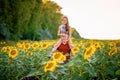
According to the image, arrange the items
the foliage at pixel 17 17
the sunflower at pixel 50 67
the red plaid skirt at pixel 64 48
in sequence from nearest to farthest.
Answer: the sunflower at pixel 50 67, the red plaid skirt at pixel 64 48, the foliage at pixel 17 17

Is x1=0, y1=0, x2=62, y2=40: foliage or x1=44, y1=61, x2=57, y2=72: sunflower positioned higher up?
x1=0, y1=0, x2=62, y2=40: foliage

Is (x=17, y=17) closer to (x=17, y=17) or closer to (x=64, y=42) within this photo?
(x=17, y=17)

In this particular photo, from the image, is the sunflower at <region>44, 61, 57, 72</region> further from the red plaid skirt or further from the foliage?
the foliage

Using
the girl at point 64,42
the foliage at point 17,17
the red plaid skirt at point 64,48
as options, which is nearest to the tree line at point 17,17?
the foliage at point 17,17

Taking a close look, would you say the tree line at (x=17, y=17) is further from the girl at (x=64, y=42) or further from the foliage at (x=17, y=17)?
the girl at (x=64, y=42)

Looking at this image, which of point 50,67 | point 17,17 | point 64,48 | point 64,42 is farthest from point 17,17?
point 50,67

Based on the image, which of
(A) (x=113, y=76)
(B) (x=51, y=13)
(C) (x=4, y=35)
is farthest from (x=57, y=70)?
(B) (x=51, y=13)

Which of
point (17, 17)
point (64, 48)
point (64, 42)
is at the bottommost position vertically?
point (64, 48)

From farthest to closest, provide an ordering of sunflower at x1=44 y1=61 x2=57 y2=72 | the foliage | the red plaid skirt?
1. the foliage
2. the red plaid skirt
3. sunflower at x1=44 y1=61 x2=57 y2=72

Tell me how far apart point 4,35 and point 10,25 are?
1486mm

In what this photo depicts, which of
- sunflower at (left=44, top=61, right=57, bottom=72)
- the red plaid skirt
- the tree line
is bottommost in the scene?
the red plaid skirt

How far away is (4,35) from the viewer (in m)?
29.2

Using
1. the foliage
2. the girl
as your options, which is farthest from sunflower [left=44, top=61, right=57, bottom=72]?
the foliage

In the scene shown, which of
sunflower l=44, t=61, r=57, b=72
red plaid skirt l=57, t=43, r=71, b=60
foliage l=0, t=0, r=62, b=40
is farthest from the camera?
foliage l=0, t=0, r=62, b=40
